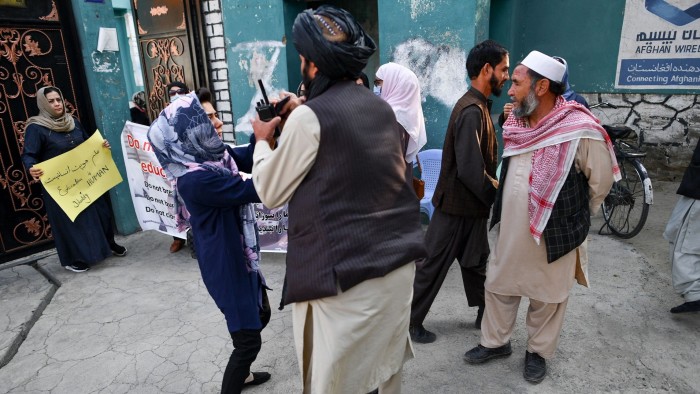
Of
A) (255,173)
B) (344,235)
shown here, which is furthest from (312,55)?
(344,235)

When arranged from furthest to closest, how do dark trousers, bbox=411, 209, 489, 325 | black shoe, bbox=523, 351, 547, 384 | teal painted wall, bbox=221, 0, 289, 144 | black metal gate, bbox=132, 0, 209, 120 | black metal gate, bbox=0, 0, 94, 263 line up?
black metal gate, bbox=132, 0, 209, 120, teal painted wall, bbox=221, 0, 289, 144, black metal gate, bbox=0, 0, 94, 263, dark trousers, bbox=411, 209, 489, 325, black shoe, bbox=523, 351, 547, 384

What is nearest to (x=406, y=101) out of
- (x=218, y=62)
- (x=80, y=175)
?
(x=80, y=175)

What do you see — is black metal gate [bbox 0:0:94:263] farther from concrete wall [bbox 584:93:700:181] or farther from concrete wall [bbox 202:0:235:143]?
concrete wall [bbox 584:93:700:181]

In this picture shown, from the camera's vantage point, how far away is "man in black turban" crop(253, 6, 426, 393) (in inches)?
58.5

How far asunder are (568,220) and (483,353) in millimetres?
936

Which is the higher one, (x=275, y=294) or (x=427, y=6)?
(x=427, y=6)

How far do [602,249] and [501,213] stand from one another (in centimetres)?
230

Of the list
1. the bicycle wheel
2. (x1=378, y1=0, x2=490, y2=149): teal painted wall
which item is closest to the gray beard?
(x1=378, y1=0, x2=490, y2=149): teal painted wall

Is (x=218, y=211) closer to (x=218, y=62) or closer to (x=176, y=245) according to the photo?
(x=176, y=245)

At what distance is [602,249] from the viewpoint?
13.8 feet

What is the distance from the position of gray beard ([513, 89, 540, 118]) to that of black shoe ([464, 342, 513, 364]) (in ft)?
4.37

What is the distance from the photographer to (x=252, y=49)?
514 cm

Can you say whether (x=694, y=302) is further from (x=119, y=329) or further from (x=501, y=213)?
(x=119, y=329)

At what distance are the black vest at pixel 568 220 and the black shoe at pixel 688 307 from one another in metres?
1.23
